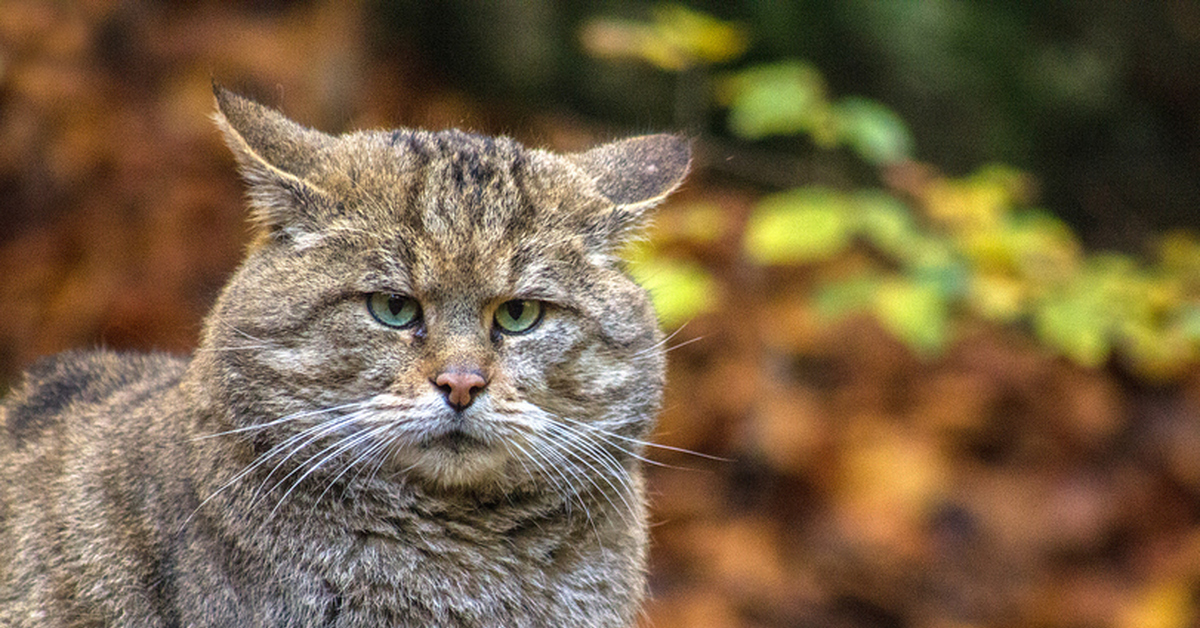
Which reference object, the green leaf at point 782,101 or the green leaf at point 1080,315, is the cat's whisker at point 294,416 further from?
the green leaf at point 1080,315

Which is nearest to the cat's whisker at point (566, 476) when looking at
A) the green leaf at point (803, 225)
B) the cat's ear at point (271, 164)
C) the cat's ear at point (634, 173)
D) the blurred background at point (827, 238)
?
the cat's ear at point (634, 173)

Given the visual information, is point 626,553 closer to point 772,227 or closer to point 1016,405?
point 772,227

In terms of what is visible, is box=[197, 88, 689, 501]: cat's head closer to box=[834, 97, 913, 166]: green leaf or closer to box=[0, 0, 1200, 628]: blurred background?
box=[0, 0, 1200, 628]: blurred background

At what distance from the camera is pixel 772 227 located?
4621mm

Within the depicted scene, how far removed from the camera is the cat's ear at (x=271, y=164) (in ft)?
8.57

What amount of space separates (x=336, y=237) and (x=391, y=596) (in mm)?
799

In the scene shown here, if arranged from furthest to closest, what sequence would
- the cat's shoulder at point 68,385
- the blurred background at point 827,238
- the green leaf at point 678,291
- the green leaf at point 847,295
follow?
the blurred background at point 827,238, the green leaf at point 847,295, the green leaf at point 678,291, the cat's shoulder at point 68,385

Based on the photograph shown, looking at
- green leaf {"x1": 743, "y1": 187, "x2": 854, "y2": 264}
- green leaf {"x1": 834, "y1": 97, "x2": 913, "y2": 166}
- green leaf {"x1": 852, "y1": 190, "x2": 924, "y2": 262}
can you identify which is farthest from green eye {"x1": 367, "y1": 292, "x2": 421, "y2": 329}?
green leaf {"x1": 852, "y1": 190, "x2": 924, "y2": 262}

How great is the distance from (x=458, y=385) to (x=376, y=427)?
0.20 metres

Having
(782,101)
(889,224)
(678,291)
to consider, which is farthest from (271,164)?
(889,224)

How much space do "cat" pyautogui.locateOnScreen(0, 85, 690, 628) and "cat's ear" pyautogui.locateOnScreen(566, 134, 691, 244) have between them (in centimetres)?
3

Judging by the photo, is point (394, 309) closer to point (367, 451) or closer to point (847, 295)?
point (367, 451)

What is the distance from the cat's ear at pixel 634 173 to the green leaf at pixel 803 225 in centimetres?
149

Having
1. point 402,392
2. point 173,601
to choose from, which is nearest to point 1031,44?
point 402,392
